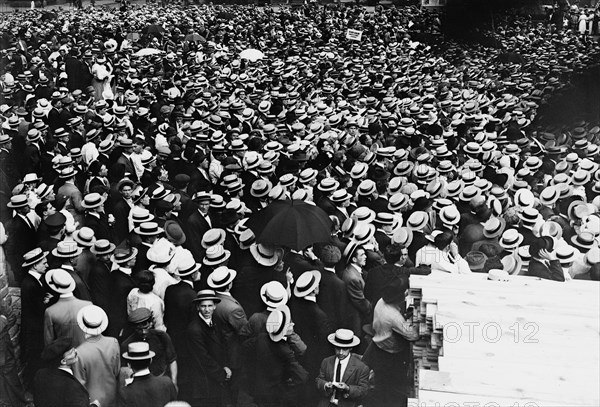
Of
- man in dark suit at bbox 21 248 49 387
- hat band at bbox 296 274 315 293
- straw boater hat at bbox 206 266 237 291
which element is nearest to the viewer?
straw boater hat at bbox 206 266 237 291

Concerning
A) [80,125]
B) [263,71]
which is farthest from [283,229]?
[263,71]

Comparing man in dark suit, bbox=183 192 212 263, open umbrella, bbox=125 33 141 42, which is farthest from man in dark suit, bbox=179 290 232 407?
open umbrella, bbox=125 33 141 42

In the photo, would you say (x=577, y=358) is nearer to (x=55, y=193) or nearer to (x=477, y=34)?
(x=55, y=193)

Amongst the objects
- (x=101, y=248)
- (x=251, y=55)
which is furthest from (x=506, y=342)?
(x=251, y=55)

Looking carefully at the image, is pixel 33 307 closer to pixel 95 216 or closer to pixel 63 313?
pixel 63 313

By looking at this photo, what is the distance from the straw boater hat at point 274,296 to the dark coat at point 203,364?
23.1 inches

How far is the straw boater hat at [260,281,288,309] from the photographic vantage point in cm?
658

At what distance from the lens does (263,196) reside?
34.1 ft

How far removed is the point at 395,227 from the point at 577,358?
3732 mm

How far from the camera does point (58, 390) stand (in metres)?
5.86

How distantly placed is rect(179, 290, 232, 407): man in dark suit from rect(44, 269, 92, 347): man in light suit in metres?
1.01

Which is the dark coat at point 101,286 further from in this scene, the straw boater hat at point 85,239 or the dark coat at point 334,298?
the dark coat at point 334,298

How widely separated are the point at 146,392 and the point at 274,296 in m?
1.39

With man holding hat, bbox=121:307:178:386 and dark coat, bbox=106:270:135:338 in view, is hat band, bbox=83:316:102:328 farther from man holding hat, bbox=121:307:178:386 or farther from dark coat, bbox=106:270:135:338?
dark coat, bbox=106:270:135:338
